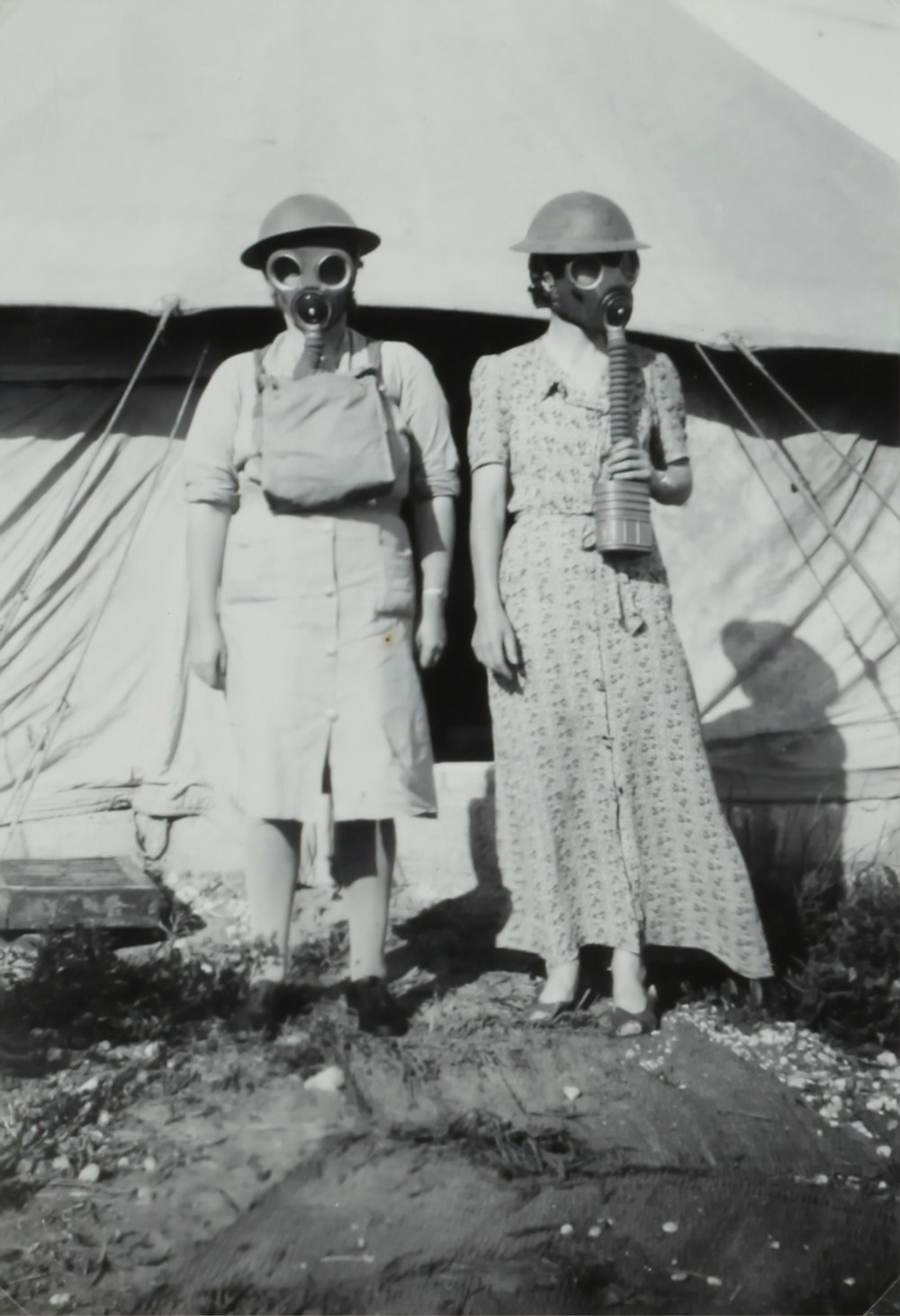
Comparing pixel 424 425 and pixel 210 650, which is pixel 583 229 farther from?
pixel 210 650

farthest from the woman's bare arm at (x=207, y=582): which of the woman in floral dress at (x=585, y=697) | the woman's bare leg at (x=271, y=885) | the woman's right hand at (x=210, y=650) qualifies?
the woman in floral dress at (x=585, y=697)

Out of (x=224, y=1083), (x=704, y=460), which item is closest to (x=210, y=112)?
(x=704, y=460)

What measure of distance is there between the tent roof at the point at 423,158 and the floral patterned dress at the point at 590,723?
2.74ft

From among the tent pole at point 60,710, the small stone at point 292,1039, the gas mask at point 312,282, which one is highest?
the gas mask at point 312,282

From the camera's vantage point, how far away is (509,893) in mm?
3141

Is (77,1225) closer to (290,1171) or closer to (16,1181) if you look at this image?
(16,1181)

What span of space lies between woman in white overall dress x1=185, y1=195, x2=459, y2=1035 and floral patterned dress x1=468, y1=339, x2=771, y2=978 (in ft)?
0.76

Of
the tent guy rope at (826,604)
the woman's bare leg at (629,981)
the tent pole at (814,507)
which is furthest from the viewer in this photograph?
the tent guy rope at (826,604)

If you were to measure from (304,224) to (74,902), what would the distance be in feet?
5.33

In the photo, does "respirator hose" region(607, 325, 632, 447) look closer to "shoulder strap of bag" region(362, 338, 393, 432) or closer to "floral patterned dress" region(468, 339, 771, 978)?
"floral patterned dress" region(468, 339, 771, 978)

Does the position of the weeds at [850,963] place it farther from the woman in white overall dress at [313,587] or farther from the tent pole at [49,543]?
the tent pole at [49,543]

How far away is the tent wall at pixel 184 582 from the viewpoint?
12.7 feet

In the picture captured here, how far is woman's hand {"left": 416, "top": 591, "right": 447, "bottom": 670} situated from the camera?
297 cm

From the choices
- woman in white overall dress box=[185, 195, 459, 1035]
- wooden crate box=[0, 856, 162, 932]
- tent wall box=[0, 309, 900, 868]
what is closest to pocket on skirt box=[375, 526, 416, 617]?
woman in white overall dress box=[185, 195, 459, 1035]
